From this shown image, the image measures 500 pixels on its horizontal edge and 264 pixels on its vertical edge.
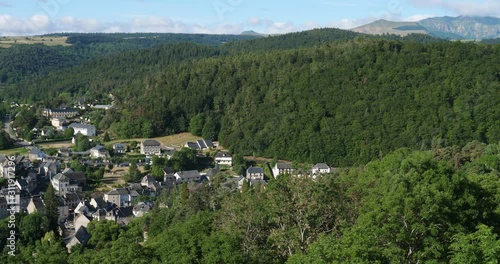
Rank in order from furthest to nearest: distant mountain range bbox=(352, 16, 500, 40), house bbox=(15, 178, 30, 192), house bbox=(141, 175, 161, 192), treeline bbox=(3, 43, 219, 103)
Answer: distant mountain range bbox=(352, 16, 500, 40)
treeline bbox=(3, 43, 219, 103)
house bbox=(141, 175, 161, 192)
house bbox=(15, 178, 30, 192)

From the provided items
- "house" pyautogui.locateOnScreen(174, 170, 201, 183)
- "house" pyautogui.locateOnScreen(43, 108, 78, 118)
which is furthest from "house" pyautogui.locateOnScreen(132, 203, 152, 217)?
"house" pyautogui.locateOnScreen(43, 108, 78, 118)

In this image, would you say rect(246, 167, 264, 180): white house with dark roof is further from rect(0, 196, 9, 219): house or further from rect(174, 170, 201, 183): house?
rect(0, 196, 9, 219): house

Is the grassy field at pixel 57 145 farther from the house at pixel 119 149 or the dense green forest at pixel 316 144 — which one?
the house at pixel 119 149

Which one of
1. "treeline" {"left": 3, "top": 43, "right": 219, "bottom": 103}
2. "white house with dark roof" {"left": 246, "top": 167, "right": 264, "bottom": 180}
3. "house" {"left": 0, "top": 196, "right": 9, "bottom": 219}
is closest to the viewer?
"house" {"left": 0, "top": 196, "right": 9, "bottom": 219}

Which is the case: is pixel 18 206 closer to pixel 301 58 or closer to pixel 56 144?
pixel 56 144

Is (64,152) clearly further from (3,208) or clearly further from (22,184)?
(3,208)

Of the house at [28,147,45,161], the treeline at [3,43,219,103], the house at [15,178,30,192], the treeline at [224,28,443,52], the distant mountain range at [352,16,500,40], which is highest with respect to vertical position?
the distant mountain range at [352,16,500,40]

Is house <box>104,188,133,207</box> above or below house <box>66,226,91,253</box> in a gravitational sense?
below

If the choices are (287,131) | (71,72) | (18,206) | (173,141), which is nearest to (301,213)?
(18,206)

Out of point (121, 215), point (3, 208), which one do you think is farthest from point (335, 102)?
point (3, 208)
